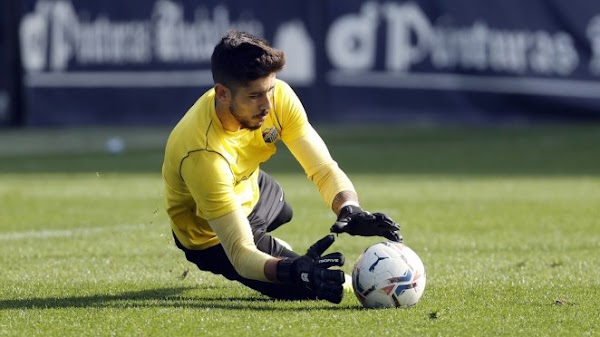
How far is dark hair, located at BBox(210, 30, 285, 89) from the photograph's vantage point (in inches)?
215

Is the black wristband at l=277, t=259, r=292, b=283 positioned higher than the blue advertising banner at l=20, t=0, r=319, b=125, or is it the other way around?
the black wristband at l=277, t=259, r=292, b=283

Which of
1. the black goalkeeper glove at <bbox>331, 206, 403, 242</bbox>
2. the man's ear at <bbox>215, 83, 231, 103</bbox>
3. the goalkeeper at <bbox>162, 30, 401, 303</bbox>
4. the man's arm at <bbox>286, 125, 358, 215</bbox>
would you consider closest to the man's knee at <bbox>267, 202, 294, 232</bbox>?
the goalkeeper at <bbox>162, 30, 401, 303</bbox>

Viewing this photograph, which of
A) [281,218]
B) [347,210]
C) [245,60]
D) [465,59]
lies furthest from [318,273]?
[465,59]

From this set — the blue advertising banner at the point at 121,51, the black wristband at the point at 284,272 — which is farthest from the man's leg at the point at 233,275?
the blue advertising banner at the point at 121,51

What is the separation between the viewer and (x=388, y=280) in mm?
5625

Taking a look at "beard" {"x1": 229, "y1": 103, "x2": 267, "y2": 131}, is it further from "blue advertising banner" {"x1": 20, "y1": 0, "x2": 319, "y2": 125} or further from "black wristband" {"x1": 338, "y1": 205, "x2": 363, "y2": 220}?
"blue advertising banner" {"x1": 20, "y1": 0, "x2": 319, "y2": 125}

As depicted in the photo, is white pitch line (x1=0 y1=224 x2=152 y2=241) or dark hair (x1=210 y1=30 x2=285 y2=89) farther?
white pitch line (x1=0 y1=224 x2=152 y2=241)

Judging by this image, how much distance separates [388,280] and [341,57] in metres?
12.7

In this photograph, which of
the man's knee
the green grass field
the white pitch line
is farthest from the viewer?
the white pitch line

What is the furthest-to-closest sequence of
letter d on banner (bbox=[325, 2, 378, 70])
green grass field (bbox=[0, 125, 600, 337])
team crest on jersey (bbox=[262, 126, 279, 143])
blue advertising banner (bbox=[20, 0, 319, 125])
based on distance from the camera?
1. blue advertising banner (bbox=[20, 0, 319, 125])
2. letter d on banner (bbox=[325, 2, 378, 70])
3. team crest on jersey (bbox=[262, 126, 279, 143])
4. green grass field (bbox=[0, 125, 600, 337])

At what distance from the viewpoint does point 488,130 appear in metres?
18.4

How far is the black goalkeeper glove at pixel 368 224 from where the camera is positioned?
19.0 feet

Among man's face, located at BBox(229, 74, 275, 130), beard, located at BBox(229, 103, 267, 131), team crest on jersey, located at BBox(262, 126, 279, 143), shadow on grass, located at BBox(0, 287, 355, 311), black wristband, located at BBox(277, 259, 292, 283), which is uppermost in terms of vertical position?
man's face, located at BBox(229, 74, 275, 130)

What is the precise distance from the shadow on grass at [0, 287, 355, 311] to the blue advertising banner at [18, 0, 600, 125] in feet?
39.8
